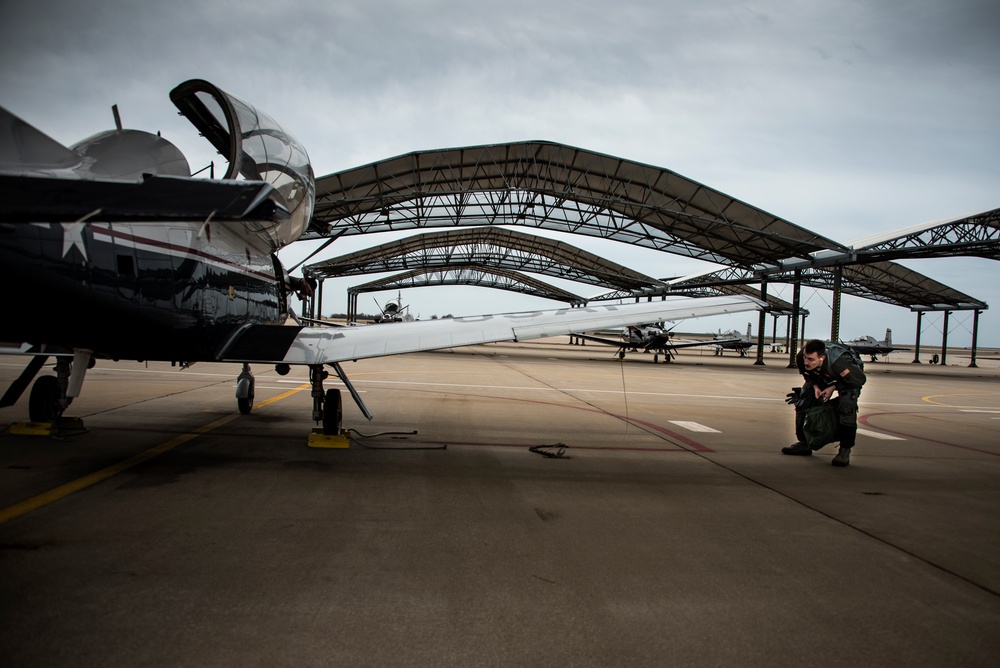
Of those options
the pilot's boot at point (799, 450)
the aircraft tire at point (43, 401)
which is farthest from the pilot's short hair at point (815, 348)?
the aircraft tire at point (43, 401)

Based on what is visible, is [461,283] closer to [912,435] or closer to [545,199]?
[545,199]

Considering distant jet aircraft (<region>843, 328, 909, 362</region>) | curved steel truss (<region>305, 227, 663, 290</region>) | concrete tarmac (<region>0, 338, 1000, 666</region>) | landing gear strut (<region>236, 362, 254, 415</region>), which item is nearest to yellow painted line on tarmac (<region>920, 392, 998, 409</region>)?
concrete tarmac (<region>0, 338, 1000, 666</region>)

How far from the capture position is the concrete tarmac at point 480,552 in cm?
Result: 212

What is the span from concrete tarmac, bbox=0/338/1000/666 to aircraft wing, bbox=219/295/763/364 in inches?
42.5

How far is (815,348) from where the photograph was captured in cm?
598

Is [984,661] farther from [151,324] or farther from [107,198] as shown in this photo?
[151,324]

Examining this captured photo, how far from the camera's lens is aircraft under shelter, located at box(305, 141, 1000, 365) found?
18.3 meters

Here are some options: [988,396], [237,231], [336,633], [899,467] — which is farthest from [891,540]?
[988,396]

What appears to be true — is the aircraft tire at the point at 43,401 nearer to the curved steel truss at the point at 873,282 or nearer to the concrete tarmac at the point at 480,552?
the concrete tarmac at the point at 480,552

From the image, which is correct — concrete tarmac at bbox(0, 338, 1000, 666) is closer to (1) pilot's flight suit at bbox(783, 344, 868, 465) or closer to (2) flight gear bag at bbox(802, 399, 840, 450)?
(2) flight gear bag at bbox(802, 399, 840, 450)

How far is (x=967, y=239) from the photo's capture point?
2077 cm

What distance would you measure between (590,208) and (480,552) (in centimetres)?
2032

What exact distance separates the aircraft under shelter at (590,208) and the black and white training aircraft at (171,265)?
12157 millimetres

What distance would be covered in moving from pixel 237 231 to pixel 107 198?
11.3 feet
